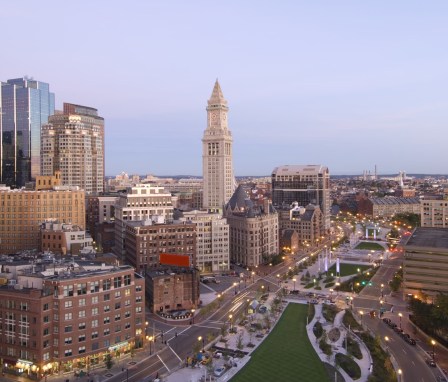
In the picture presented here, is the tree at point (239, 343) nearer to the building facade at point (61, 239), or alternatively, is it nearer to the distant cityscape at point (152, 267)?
the distant cityscape at point (152, 267)

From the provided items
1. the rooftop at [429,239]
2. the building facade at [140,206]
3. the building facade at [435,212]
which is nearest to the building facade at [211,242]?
the building facade at [140,206]

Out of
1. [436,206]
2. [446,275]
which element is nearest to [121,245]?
[446,275]

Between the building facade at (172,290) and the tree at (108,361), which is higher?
the building facade at (172,290)

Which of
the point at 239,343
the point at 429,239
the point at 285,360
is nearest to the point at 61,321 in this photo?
the point at 239,343

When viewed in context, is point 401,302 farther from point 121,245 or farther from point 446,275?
point 121,245

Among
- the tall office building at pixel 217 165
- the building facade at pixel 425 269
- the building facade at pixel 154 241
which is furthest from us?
the tall office building at pixel 217 165

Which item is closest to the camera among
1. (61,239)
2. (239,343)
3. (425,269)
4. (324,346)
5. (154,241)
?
(324,346)

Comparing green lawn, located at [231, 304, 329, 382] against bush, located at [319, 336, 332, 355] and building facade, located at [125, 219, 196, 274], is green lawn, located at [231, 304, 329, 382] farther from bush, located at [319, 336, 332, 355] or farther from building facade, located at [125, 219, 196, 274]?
building facade, located at [125, 219, 196, 274]

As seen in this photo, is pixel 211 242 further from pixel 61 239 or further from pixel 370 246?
pixel 370 246
